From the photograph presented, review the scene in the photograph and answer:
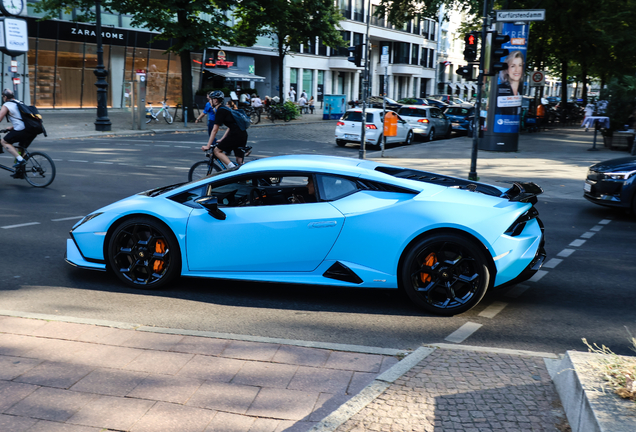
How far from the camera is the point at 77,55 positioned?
38.8 meters

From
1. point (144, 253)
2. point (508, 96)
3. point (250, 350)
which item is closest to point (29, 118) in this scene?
point (144, 253)

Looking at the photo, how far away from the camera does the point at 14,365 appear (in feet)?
12.7

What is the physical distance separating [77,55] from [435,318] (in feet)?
126

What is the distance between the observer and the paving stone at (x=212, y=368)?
3.80m

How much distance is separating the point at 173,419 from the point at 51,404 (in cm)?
69

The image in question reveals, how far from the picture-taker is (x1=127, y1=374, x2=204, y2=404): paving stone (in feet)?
11.6

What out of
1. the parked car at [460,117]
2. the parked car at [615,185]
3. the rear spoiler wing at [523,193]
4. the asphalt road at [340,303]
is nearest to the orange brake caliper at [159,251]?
→ the asphalt road at [340,303]

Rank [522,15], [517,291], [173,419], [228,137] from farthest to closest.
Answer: [522,15], [228,137], [517,291], [173,419]

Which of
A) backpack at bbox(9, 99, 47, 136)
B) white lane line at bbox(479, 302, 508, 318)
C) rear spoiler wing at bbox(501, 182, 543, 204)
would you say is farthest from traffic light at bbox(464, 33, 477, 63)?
white lane line at bbox(479, 302, 508, 318)

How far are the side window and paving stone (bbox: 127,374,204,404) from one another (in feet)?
7.12

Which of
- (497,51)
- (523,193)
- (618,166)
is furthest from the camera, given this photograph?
(497,51)

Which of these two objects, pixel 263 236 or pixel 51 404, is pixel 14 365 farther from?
pixel 263 236

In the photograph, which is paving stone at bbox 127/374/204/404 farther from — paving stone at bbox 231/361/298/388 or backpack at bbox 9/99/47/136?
backpack at bbox 9/99/47/136

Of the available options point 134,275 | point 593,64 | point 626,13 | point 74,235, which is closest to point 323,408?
point 134,275
